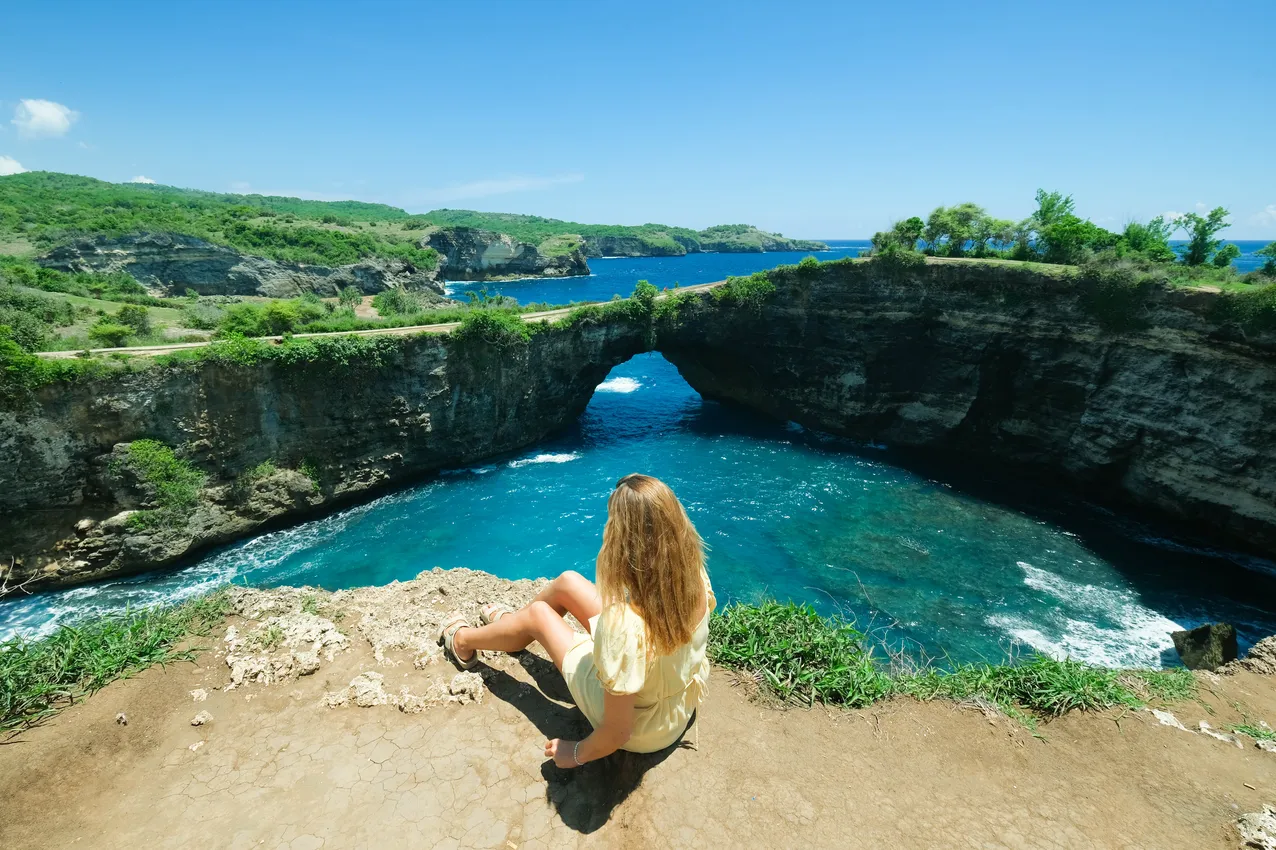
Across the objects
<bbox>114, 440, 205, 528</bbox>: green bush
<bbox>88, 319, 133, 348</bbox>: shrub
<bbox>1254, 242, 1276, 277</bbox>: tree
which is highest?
<bbox>1254, 242, 1276, 277</bbox>: tree

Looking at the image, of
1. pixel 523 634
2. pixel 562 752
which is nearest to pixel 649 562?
pixel 562 752

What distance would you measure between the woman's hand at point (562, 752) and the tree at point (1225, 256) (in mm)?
34822

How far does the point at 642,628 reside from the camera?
13.1 feet

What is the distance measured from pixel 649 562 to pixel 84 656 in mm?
6442

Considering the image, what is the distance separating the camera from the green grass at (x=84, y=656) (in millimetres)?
→ 5215

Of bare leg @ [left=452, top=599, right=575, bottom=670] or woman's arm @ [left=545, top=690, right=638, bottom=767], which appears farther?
bare leg @ [left=452, top=599, right=575, bottom=670]

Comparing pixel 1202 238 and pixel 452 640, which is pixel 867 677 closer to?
pixel 452 640

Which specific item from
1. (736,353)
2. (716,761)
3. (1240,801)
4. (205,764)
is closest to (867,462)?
(736,353)

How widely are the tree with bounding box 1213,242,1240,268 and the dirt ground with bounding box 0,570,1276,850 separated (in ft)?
97.2

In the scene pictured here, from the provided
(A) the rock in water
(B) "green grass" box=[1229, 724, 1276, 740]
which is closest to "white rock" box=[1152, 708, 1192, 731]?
(B) "green grass" box=[1229, 724, 1276, 740]

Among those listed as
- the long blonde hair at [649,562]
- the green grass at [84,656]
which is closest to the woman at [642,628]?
the long blonde hair at [649,562]

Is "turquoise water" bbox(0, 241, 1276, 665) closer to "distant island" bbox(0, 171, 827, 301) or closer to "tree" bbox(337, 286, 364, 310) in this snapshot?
"tree" bbox(337, 286, 364, 310)

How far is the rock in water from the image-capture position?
1387 cm

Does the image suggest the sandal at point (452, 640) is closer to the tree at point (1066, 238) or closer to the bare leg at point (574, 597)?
the bare leg at point (574, 597)
